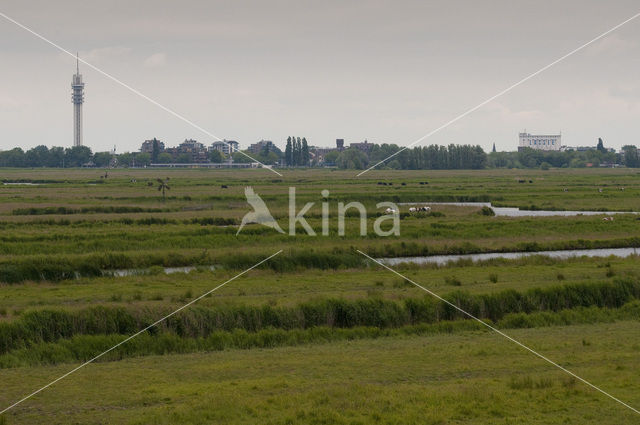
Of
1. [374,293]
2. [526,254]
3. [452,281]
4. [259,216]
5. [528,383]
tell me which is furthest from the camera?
[259,216]

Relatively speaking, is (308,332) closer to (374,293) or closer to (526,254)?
(374,293)

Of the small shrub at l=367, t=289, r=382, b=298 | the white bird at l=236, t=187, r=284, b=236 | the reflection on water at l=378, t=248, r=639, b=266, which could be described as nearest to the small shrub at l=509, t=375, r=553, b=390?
the small shrub at l=367, t=289, r=382, b=298

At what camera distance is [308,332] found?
23516mm

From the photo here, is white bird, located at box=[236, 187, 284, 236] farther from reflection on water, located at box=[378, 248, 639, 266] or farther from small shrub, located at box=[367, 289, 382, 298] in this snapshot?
small shrub, located at box=[367, 289, 382, 298]

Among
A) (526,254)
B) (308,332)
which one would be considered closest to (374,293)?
(308,332)

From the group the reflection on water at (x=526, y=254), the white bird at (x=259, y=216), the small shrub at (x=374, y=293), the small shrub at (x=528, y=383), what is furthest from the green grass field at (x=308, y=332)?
the white bird at (x=259, y=216)

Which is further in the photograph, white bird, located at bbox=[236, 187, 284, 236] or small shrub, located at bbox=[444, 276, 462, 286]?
white bird, located at bbox=[236, 187, 284, 236]

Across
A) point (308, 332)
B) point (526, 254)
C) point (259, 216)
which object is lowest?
point (308, 332)

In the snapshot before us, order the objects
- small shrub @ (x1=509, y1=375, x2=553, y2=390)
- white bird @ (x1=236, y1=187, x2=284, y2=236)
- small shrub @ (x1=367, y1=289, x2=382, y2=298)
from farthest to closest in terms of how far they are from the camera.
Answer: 1. white bird @ (x1=236, y1=187, x2=284, y2=236)
2. small shrub @ (x1=367, y1=289, x2=382, y2=298)
3. small shrub @ (x1=509, y1=375, x2=553, y2=390)

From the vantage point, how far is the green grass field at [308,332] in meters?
16.1

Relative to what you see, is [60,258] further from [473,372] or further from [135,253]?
[473,372]

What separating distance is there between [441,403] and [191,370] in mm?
6687

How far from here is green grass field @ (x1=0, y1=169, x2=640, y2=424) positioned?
52.9 ft

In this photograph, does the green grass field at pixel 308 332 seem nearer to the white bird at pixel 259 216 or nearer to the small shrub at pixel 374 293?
the small shrub at pixel 374 293
